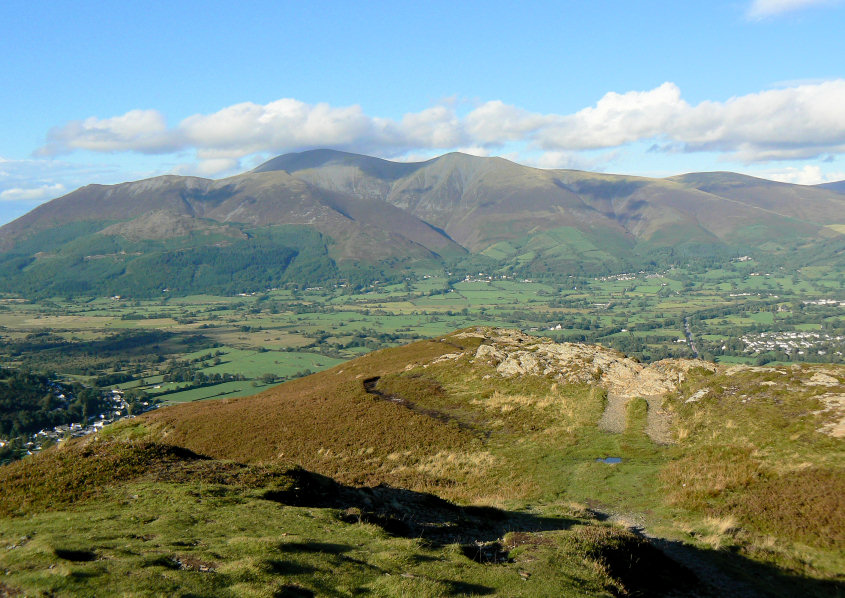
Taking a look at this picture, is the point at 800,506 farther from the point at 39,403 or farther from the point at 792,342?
the point at 792,342

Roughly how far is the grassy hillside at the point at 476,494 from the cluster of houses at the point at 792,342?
144m

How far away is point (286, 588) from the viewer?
1505cm

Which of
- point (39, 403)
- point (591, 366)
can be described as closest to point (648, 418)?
point (591, 366)

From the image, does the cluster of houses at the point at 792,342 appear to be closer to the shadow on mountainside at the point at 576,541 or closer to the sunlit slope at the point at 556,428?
the sunlit slope at the point at 556,428

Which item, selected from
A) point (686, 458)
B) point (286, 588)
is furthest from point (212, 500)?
point (686, 458)

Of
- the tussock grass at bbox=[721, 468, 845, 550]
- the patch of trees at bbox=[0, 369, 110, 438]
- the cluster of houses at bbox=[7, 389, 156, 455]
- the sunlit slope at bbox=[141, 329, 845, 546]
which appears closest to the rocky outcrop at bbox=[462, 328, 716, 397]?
the sunlit slope at bbox=[141, 329, 845, 546]

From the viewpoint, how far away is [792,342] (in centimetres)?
17925

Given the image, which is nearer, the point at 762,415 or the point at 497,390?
the point at 762,415

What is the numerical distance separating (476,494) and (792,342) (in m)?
188

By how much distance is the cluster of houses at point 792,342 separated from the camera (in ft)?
552

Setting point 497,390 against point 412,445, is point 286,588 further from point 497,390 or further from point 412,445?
point 497,390

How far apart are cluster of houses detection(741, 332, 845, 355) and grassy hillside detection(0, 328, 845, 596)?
474 feet

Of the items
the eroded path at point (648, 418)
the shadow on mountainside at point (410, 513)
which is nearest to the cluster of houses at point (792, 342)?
the eroded path at point (648, 418)

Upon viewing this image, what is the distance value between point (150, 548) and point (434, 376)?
42459 millimetres
